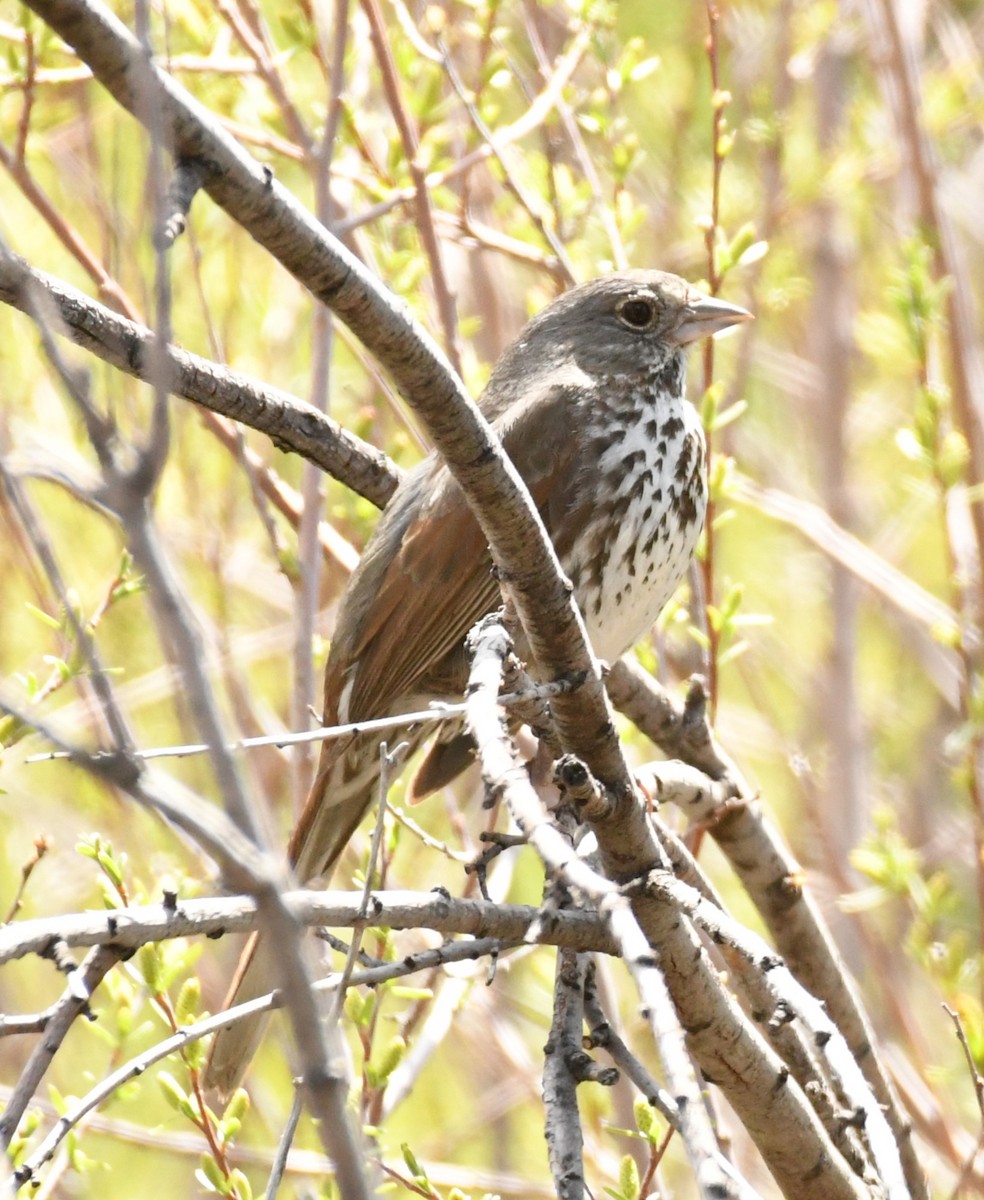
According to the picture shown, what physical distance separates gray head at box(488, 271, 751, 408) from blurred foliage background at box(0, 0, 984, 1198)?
0.40 ft

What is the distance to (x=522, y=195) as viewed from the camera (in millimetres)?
3646

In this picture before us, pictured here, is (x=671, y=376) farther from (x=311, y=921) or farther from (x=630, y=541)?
(x=311, y=921)

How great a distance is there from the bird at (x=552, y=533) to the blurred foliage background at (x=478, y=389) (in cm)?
15

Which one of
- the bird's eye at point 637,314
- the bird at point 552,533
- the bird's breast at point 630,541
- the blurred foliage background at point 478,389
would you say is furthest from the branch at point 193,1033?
the bird's eye at point 637,314

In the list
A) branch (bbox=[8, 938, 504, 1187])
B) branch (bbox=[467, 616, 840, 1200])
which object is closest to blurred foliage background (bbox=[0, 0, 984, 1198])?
branch (bbox=[467, 616, 840, 1200])

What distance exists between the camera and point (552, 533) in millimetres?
3611

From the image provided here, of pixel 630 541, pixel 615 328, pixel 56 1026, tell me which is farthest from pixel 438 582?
pixel 56 1026

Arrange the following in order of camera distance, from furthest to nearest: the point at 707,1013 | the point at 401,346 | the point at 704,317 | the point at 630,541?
the point at 704,317, the point at 630,541, the point at 707,1013, the point at 401,346

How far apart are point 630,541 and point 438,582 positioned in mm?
443

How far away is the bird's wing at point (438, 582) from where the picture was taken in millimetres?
3664

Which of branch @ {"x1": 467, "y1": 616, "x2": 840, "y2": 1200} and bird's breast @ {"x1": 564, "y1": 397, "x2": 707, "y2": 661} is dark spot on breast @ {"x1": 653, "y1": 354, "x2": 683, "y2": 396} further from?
branch @ {"x1": 467, "y1": 616, "x2": 840, "y2": 1200}

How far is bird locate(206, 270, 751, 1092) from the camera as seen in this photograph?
3.60 metres

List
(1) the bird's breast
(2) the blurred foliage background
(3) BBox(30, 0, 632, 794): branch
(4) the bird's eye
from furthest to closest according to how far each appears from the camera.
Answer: (4) the bird's eye → (2) the blurred foliage background → (1) the bird's breast → (3) BBox(30, 0, 632, 794): branch

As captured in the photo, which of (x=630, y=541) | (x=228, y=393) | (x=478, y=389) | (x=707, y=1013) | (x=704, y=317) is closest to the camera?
(x=707, y=1013)
